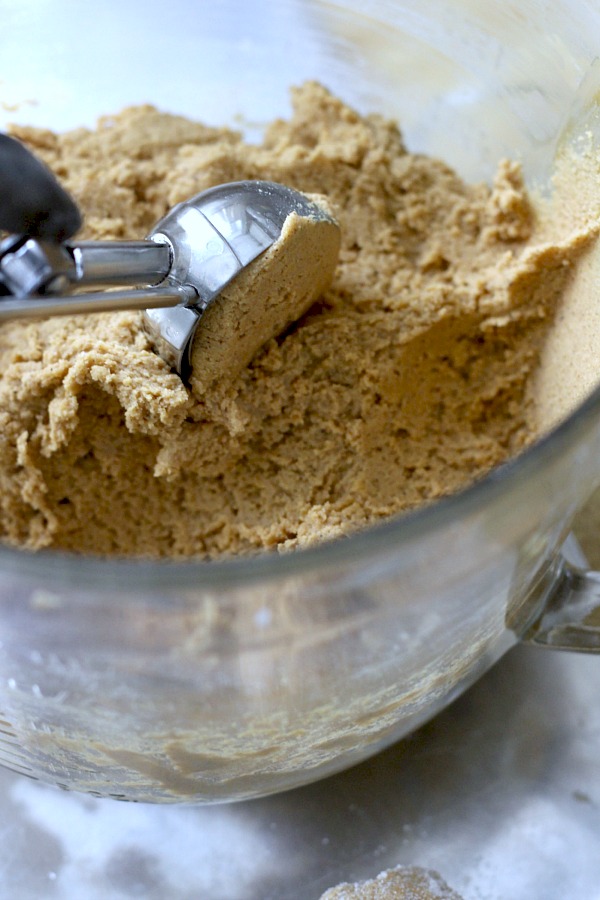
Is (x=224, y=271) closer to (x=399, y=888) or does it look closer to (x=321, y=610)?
(x=321, y=610)

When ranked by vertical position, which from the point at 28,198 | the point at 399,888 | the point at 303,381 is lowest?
the point at 399,888

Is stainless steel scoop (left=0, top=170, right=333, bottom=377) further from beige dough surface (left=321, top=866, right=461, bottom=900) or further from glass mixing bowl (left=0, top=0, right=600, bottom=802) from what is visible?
beige dough surface (left=321, top=866, right=461, bottom=900)

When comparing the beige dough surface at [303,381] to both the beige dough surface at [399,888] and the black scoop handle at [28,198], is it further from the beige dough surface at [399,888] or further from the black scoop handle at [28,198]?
the beige dough surface at [399,888]

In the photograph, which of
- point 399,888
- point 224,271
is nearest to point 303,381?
point 224,271

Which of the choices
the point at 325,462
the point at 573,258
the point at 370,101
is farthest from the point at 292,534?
the point at 370,101

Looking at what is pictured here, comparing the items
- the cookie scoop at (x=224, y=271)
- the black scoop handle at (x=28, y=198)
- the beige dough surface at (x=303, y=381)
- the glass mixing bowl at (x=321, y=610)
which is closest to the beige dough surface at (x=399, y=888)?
the glass mixing bowl at (x=321, y=610)
